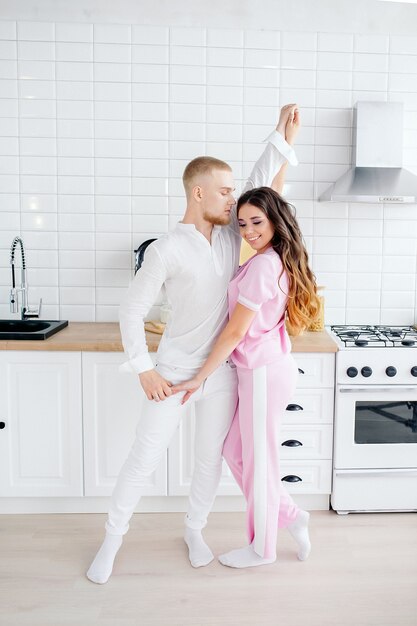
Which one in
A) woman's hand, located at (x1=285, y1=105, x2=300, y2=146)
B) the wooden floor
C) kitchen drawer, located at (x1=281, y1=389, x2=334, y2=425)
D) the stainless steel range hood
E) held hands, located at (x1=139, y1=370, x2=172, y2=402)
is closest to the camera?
the wooden floor

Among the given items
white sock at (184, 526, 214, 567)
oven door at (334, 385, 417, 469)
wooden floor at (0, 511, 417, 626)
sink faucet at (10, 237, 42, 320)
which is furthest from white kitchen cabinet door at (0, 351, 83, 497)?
oven door at (334, 385, 417, 469)

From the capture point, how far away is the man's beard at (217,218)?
83.7 inches

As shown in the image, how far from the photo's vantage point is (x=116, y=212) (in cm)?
315

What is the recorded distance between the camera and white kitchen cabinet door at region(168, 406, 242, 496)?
8.86 ft

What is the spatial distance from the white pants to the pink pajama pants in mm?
83

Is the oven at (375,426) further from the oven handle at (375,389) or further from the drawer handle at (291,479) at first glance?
the drawer handle at (291,479)

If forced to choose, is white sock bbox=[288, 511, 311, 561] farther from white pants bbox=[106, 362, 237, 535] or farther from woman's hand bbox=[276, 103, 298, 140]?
woman's hand bbox=[276, 103, 298, 140]

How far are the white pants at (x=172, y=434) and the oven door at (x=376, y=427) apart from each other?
65 centimetres

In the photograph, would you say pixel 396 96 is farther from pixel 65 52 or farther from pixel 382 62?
pixel 65 52

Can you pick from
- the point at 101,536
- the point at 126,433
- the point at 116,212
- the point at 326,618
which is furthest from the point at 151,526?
the point at 116,212

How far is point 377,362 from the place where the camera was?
2678mm

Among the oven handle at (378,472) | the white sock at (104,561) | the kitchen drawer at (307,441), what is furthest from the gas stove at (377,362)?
the white sock at (104,561)

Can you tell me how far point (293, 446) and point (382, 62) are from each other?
207cm

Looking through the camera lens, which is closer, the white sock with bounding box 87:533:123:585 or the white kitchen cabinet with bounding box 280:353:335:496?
the white sock with bounding box 87:533:123:585
